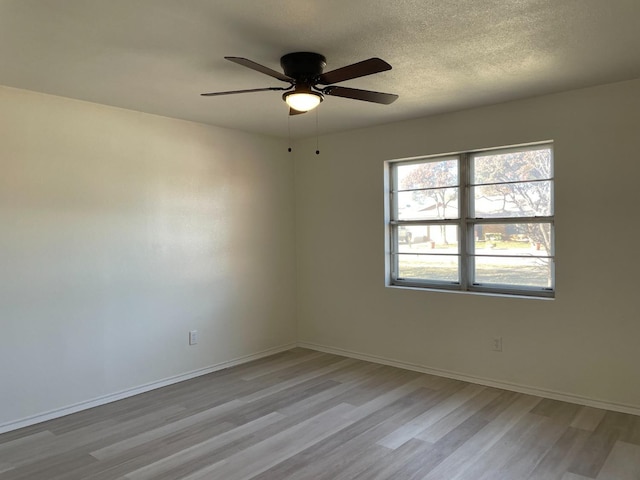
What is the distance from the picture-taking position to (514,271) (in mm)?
4016

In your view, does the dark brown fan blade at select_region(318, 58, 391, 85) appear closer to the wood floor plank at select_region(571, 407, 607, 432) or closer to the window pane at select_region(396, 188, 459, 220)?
the window pane at select_region(396, 188, 459, 220)

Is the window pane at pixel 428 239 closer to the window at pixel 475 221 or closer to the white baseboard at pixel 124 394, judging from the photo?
the window at pixel 475 221

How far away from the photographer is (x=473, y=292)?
420 cm

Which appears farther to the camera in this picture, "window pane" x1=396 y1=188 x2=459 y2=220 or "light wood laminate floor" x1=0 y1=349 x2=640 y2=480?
"window pane" x1=396 y1=188 x2=459 y2=220

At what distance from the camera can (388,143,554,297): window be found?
3877mm

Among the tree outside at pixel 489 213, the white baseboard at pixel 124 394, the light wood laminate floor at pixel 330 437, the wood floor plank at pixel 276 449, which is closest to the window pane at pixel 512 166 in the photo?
the tree outside at pixel 489 213

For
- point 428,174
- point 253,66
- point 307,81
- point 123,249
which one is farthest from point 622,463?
point 123,249

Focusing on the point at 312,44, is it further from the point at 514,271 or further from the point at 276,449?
the point at 514,271

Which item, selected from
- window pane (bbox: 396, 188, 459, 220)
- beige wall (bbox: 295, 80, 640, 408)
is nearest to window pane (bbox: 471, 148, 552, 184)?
beige wall (bbox: 295, 80, 640, 408)

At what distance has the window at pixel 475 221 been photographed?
3.88m

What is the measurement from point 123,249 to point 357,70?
2539 mm

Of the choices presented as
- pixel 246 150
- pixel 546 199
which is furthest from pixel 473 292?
pixel 246 150

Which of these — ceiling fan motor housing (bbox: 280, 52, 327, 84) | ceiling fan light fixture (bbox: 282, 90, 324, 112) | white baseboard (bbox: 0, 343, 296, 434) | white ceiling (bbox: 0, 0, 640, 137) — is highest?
white ceiling (bbox: 0, 0, 640, 137)

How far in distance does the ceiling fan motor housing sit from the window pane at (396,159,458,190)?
2.05 metres
